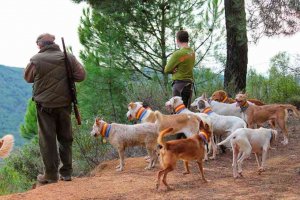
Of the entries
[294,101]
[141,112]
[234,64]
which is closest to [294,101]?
[294,101]

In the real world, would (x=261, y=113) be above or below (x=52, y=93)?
below

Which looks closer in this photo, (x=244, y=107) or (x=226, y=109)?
(x=244, y=107)

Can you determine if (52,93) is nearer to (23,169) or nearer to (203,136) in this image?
(203,136)

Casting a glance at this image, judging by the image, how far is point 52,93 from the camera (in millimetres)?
8562

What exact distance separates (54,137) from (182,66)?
111 inches

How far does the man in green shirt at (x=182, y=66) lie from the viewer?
9.93 m

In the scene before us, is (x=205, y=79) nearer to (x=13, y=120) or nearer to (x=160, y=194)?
(x=160, y=194)

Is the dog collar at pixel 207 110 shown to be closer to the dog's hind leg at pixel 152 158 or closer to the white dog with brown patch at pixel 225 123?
the white dog with brown patch at pixel 225 123

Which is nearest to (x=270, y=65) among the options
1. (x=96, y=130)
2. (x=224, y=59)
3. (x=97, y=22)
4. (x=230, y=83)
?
(x=224, y=59)

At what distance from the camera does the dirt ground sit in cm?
697

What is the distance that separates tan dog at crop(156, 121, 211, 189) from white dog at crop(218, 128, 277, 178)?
0.49 meters

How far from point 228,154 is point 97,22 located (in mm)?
8894

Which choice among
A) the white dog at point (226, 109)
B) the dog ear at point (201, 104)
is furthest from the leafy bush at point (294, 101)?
the dog ear at point (201, 104)

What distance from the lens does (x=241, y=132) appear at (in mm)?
8289
